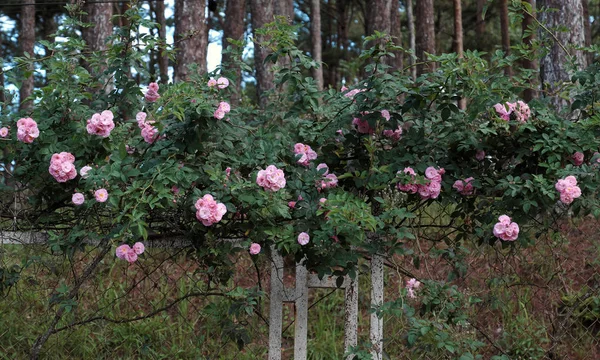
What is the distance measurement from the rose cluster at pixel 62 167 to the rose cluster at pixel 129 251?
313 millimetres

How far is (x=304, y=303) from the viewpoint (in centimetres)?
265

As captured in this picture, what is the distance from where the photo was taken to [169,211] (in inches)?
101

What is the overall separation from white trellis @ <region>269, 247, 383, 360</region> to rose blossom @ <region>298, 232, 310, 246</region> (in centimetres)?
28

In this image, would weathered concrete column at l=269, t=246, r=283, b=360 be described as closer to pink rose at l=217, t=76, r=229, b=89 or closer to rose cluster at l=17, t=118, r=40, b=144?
pink rose at l=217, t=76, r=229, b=89

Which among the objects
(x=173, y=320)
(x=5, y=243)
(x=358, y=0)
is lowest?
(x=173, y=320)

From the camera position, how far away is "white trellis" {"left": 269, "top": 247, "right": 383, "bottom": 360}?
2.64 metres

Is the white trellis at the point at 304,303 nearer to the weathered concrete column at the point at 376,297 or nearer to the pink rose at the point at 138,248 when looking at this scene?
the weathered concrete column at the point at 376,297

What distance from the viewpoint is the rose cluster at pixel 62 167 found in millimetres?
2404

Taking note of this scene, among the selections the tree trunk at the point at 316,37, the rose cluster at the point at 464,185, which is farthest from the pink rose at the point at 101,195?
the tree trunk at the point at 316,37

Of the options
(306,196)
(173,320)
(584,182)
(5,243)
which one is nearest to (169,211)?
(306,196)

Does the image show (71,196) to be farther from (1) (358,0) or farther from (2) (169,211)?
(1) (358,0)

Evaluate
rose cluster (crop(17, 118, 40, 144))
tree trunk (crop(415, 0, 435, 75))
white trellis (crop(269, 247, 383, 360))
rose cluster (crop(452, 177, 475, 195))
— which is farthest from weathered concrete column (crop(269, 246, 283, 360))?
tree trunk (crop(415, 0, 435, 75))

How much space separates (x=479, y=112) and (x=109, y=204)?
138cm

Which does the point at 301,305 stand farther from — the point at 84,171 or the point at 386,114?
the point at 84,171
